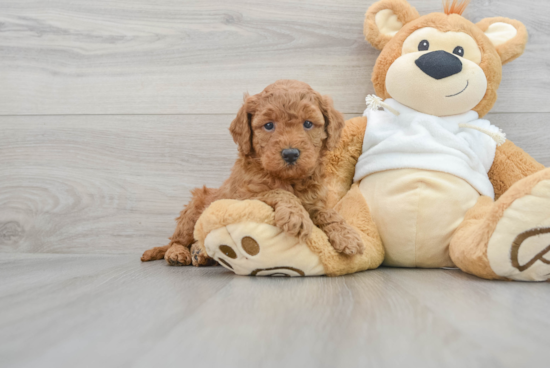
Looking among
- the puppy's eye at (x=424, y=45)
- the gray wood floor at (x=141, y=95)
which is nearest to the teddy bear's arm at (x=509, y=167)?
the gray wood floor at (x=141, y=95)

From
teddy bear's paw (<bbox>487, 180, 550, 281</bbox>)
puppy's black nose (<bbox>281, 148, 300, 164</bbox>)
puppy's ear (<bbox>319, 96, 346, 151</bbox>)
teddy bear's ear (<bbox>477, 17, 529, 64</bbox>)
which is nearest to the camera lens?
teddy bear's paw (<bbox>487, 180, 550, 281</bbox>)

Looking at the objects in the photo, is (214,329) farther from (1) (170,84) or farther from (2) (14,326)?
(1) (170,84)

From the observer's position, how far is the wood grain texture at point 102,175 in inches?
60.8

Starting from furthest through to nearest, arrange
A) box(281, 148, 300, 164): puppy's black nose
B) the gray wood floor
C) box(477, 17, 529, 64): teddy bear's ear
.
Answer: the gray wood floor, box(477, 17, 529, 64): teddy bear's ear, box(281, 148, 300, 164): puppy's black nose

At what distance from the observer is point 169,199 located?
155 cm

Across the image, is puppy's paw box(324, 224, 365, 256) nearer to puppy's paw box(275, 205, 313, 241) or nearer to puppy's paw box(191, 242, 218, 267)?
puppy's paw box(275, 205, 313, 241)

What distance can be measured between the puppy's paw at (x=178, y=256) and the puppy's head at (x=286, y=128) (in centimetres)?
41

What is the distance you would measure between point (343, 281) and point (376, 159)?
427mm

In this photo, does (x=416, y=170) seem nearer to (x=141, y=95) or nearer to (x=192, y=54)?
(x=192, y=54)

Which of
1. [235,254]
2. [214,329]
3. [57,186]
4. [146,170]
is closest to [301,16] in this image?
[146,170]

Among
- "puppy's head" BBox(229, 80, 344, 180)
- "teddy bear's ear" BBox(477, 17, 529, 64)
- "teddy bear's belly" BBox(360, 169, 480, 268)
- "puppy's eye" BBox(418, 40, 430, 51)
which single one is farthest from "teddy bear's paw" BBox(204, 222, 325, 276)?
"teddy bear's ear" BBox(477, 17, 529, 64)

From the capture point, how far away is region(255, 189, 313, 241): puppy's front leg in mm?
914

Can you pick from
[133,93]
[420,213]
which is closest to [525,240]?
[420,213]

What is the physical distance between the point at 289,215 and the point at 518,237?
0.49 meters
